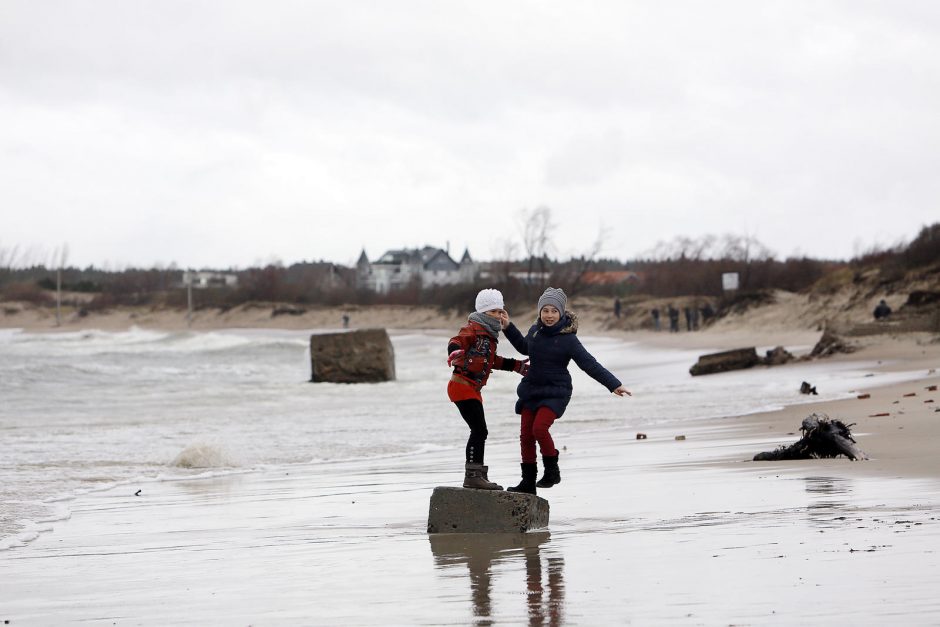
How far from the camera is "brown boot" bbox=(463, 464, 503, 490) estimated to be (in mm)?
7332

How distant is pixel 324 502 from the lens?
8875 mm

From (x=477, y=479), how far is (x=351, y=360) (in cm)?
2209

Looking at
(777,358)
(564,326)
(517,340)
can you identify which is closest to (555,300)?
(564,326)

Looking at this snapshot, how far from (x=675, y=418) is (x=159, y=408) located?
982 centimetres

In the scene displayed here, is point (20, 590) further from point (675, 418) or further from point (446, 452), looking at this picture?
point (675, 418)

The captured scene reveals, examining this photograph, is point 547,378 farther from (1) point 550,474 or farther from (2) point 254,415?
(2) point 254,415

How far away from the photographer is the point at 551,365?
24.9 ft

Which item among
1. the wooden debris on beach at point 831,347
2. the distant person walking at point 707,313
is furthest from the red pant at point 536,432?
the distant person walking at point 707,313

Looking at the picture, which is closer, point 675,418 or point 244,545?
point 244,545

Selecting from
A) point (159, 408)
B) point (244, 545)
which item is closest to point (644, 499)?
point (244, 545)

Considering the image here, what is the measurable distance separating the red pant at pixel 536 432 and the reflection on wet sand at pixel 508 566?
29.7 inches

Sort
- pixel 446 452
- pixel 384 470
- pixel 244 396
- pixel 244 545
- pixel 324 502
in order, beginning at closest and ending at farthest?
pixel 244 545, pixel 324 502, pixel 384 470, pixel 446 452, pixel 244 396

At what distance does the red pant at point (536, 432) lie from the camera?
24.7ft

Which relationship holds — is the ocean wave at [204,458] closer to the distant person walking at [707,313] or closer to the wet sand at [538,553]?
the wet sand at [538,553]
